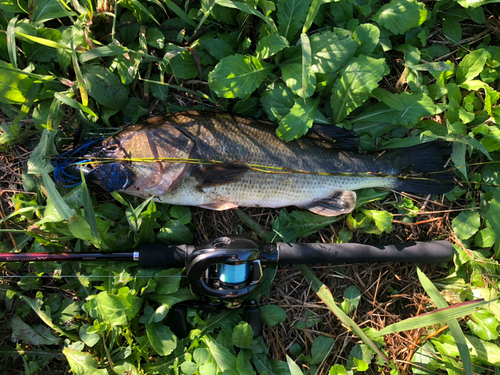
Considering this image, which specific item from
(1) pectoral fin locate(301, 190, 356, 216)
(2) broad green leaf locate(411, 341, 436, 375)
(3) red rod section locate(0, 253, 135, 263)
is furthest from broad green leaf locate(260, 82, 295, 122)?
(2) broad green leaf locate(411, 341, 436, 375)

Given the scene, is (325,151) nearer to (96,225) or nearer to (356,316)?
(356,316)

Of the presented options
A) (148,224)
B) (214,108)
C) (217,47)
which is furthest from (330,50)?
(148,224)

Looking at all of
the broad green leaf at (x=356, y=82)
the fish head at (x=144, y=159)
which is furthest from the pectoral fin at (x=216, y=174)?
the broad green leaf at (x=356, y=82)

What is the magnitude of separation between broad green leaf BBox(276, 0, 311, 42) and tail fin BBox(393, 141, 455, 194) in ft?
5.43

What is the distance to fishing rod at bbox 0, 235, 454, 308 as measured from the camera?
8.48 feet

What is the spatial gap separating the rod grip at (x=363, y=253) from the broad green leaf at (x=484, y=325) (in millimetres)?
625

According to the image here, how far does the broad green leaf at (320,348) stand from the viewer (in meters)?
3.19

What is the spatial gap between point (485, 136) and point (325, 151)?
1.69 m

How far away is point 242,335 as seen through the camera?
288 centimetres

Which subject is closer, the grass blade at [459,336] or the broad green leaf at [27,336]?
the grass blade at [459,336]

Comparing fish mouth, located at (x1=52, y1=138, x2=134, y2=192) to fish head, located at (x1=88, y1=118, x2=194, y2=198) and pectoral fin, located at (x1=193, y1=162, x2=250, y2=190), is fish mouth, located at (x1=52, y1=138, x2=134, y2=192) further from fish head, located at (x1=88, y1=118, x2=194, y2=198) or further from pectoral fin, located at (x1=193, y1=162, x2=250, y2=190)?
pectoral fin, located at (x1=193, y1=162, x2=250, y2=190)

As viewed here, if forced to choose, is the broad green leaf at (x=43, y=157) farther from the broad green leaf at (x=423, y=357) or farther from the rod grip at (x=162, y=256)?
the broad green leaf at (x=423, y=357)

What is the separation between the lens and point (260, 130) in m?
3.18

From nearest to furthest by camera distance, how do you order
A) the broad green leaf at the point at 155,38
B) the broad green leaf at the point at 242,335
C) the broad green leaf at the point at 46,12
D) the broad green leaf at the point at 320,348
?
1. the broad green leaf at the point at 242,335
2. the broad green leaf at the point at 46,12
3. the broad green leaf at the point at 155,38
4. the broad green leaf at the point at 320,348
